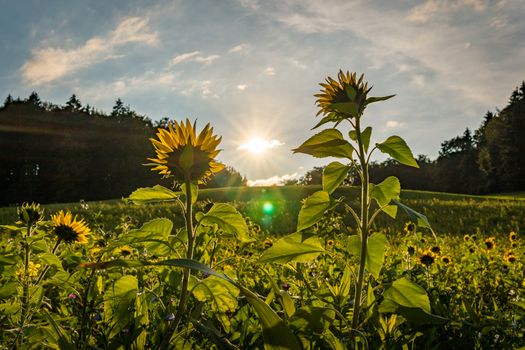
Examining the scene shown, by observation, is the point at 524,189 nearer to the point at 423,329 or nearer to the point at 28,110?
the point at 423,329

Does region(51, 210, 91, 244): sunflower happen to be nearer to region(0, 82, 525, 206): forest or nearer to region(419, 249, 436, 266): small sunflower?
region(419, 249, 436, 266): small sunflower

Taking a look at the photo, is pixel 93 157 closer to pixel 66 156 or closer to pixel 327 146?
pixel 66 156

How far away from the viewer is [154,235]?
3.63ft

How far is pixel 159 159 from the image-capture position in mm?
1166

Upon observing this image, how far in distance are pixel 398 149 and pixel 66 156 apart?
50.7 m

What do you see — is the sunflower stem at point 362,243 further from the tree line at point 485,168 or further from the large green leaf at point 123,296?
the tree line at point 485,168

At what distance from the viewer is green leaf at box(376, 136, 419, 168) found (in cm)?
128

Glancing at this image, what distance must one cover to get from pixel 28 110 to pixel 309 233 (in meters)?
55.7

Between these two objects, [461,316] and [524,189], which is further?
[524,189]

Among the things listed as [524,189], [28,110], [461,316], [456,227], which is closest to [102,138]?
[28,110]

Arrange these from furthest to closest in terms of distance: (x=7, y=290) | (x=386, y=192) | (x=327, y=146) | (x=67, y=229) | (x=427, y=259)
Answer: (x=427, y=259) < (x=67, y=229) < (x=7, y=290) < (x=386, y=192) < (x=327, y=146)

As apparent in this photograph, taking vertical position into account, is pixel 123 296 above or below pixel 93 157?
below

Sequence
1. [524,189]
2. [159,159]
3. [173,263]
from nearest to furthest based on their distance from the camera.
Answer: [173,263], [159,159], [524,189]

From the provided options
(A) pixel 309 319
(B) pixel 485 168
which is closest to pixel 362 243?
(A) pixel 309 319
